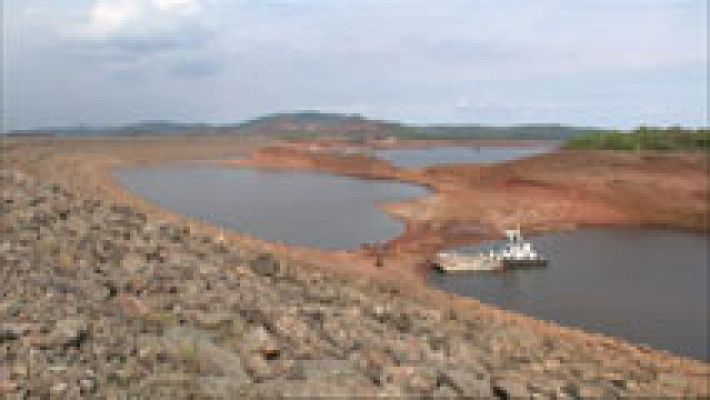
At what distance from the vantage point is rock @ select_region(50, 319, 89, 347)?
1119 cm

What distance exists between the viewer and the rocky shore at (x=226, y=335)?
10.7 meters

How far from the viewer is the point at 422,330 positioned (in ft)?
54.1

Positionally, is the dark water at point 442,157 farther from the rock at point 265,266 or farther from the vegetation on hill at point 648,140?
the rock at point 265,266

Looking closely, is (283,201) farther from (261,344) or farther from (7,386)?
(7,386)

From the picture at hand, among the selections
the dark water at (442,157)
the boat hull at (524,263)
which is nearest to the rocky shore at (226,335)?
the boat hull at (524,263)

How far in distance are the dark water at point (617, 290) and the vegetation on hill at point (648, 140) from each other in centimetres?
2286

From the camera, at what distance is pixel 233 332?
41.9 feet

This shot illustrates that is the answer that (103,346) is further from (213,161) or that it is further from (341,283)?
(213,161)

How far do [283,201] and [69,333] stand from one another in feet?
156

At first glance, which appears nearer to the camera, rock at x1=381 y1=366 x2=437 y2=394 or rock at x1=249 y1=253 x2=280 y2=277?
rock at x1=381 y1=366 x2=437 y2=394

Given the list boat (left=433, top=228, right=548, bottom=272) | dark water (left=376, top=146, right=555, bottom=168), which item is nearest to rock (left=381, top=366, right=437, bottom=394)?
boat (left=433, top=228, right=548, bottom=272)

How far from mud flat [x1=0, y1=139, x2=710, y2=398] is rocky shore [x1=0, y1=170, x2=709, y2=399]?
0.13 feet

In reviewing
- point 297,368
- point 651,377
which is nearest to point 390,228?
point 651,377

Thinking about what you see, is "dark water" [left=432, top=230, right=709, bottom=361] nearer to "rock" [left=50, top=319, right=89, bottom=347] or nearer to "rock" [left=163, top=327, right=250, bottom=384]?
"rock" [left=163, top=327, right=250, bottom=384]
